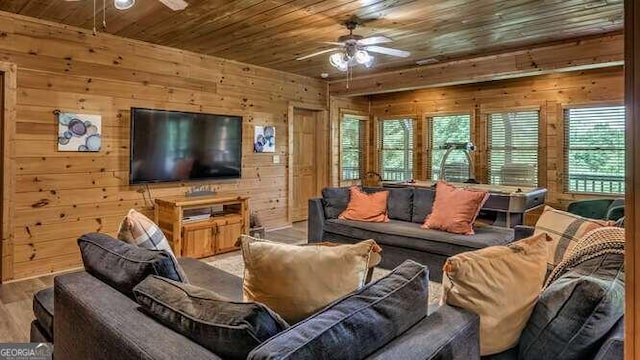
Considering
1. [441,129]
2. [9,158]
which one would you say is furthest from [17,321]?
[441,129]

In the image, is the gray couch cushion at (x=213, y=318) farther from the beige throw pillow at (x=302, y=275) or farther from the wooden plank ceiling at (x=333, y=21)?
the wooden plank ceiling at (x=333, y=21)

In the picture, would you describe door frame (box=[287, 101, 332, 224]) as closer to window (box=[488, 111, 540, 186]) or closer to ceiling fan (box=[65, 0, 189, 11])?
window (box=[488, 111, 540, 186])

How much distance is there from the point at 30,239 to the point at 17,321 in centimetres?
131

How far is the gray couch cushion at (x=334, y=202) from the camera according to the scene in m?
4.66

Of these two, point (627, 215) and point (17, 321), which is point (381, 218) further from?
point (627, 215)

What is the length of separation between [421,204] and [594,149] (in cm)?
321

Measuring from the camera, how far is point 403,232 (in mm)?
3934

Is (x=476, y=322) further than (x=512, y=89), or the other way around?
(x=512, y=89)

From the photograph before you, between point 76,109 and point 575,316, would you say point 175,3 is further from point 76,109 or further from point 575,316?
point 575,316

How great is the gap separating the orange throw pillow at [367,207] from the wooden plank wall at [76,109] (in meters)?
2.00

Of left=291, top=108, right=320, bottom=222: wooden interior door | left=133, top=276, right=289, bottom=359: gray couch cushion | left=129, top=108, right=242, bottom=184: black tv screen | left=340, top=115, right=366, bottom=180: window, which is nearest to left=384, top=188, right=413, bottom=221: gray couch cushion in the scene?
left=129, top=108, right=242, bottom=184: black tv screen

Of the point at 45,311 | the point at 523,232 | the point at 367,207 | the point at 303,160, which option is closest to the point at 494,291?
the point at 523,232

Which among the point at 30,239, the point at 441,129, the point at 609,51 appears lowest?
the point at 30,239

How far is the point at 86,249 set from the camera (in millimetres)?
1892
